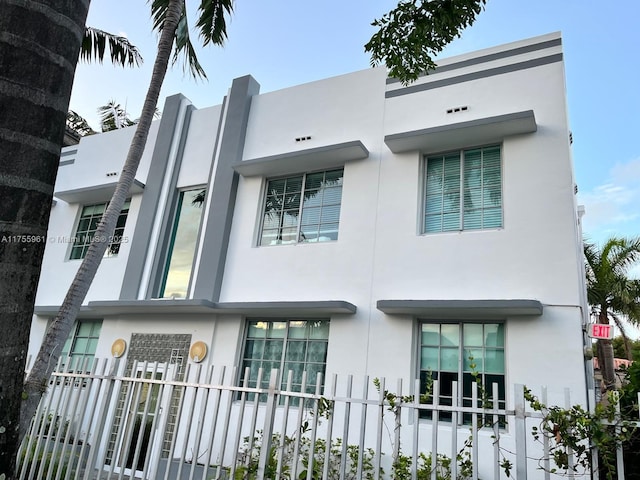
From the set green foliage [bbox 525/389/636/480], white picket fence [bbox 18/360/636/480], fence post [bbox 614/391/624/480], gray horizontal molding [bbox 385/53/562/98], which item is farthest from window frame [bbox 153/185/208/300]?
fence post [bbox 614/391/624/480]

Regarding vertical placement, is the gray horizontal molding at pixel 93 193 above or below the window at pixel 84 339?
above

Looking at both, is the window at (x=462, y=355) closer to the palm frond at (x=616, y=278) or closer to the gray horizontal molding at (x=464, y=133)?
the gray horizontal molding at (x=464, y=133)


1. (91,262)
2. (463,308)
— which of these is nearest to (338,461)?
(463,308)

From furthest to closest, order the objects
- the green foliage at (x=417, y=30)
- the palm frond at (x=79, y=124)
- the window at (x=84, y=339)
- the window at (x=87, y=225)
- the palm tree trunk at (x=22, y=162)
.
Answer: the palm frond at (x=79, y=124) → the window at (x=87, y=225) → the window at (x=84, y=339) → the green foliage at (x=417, y=30) → the palm tree trunk at (x=22, y=162)

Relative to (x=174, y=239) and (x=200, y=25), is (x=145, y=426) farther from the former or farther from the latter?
(x=200, y=25)

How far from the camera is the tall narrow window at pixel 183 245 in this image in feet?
32.7

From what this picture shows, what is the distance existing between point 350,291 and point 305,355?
4.29 feet

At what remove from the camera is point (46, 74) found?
2.16 metres

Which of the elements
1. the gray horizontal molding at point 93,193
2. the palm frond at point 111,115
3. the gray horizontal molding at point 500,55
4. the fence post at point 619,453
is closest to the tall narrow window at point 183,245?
the gray horizontal molding at point 93,193

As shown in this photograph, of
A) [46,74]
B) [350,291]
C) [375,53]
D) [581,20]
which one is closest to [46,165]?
[46,74]

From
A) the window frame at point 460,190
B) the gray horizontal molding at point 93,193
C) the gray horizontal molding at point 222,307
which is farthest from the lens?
the gray horizontal molding at point 93,193

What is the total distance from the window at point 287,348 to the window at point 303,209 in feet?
5.15

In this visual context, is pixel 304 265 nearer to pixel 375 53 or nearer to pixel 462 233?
pixel 462 233

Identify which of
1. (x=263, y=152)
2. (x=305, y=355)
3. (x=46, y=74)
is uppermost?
(x=263, y=152)
